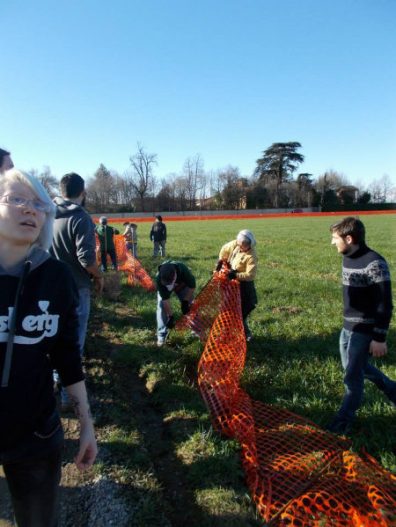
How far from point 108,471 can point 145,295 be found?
17.0 feet

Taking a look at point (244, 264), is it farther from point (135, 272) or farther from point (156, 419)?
point (135, 272)

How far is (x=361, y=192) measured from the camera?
80.0 metres

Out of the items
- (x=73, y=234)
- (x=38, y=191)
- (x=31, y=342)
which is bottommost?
(x=31, y=342)

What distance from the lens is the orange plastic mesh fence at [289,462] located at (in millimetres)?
2324

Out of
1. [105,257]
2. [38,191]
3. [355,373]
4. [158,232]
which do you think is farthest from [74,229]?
[158,232]

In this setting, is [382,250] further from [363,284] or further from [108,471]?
[108,471]

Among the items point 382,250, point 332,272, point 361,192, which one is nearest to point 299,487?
point 332,272

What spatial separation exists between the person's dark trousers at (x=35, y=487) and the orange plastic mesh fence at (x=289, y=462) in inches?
55.8

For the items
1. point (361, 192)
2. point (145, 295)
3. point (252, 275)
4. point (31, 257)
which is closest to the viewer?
point (31, 257)

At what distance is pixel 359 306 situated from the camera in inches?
120

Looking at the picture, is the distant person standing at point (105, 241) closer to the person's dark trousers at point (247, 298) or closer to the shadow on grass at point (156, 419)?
the shadow on grass at point (156, 419)

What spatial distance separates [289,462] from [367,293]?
1.50m

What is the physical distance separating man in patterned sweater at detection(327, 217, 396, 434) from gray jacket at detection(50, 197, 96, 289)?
7.26 ft

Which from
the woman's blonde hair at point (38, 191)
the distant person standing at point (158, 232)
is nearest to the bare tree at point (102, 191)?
the distant person standing at point (158, 232)
